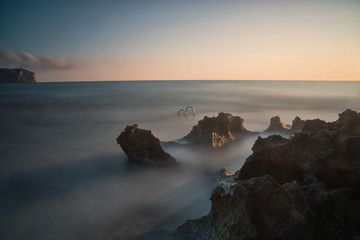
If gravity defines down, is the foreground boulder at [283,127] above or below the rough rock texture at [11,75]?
below

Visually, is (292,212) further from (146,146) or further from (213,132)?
(213,132)

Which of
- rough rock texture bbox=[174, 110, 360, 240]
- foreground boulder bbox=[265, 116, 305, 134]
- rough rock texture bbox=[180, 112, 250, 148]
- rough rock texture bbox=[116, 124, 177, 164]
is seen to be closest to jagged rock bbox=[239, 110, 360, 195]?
rough rock texture bbox=[174, 110, 360, 240]

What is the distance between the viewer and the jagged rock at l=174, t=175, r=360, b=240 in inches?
150

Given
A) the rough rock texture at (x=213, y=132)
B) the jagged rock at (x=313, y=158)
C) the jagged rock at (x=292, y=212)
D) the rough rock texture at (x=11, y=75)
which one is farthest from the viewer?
the rough rock texture at (x=11, y=75)

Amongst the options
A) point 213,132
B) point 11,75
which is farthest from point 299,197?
point 11,75

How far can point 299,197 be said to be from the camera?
13.2 feet

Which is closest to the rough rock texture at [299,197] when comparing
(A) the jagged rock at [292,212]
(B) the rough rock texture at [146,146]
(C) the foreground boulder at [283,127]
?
(A) the jagged rock at [292,212]

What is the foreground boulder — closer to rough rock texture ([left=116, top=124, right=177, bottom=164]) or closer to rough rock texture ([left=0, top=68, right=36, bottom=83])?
rough rock texture ([left=116, top=124, right=177, bottom=164])

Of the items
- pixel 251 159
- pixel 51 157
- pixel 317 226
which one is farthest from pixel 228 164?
pixel 51 157

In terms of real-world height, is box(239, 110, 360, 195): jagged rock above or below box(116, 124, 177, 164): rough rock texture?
above

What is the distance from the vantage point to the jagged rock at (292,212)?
12.5 feet

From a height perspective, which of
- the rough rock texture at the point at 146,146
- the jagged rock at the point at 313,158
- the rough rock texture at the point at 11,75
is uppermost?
the rough rock texture at the point at 11,75

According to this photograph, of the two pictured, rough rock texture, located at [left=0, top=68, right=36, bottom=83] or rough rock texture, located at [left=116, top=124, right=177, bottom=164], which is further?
rough rock texture, located at [left=0, top=68, right=36, bottom=83]

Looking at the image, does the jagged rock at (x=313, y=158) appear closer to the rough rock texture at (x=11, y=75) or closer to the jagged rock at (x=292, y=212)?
the jagged rock at (x=292, y=212)
